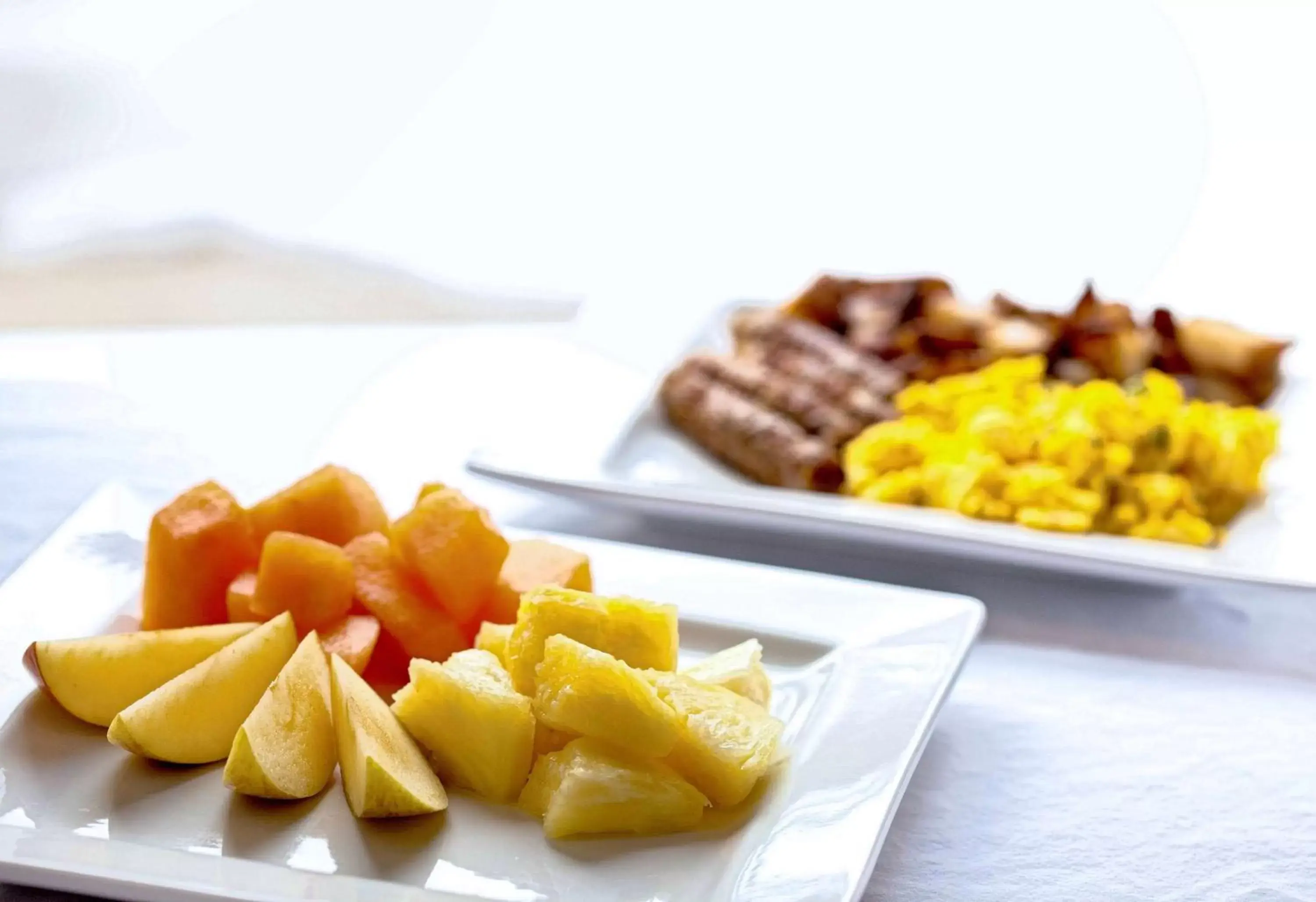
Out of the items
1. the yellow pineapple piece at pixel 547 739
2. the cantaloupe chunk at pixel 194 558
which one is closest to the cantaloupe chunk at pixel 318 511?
the cantaloupe chunk at pixel 194 558

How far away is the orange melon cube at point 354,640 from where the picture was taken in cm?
156

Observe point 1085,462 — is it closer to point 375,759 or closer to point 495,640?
point 495,640

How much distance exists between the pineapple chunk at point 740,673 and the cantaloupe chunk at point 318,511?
A: 0.39 m

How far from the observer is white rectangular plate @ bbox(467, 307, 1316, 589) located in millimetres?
1930

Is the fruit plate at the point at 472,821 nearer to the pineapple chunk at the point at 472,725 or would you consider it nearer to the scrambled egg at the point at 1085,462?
the pineapple chunk at the point at 472,725

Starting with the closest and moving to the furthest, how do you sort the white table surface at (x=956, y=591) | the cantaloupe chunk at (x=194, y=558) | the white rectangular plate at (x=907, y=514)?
1. the white table surface at (x=956, y=591)
2. the cantaloupe chunk at (x=194, y=558)
3. the white rectangular plate at (x=907, y=514)

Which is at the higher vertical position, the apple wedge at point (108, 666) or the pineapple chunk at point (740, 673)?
the pineapple chunk at point (740, 673)

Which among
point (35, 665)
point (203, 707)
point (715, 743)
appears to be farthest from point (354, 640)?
point (715, 743)

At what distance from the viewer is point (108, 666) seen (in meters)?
1.50

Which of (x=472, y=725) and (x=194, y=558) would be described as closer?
(x=472, y=725)

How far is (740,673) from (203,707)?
49 cm

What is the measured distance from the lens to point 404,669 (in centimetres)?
164

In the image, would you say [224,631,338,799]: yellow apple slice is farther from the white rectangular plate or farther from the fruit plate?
the white rectangular plate

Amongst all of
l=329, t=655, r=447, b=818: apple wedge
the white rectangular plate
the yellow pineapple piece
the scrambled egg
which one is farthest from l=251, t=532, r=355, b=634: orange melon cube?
the scrambled egg
